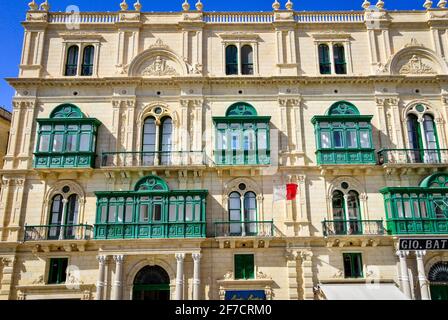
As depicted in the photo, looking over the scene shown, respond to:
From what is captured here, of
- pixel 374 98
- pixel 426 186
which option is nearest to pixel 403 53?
pixel 374 98

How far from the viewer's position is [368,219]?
82.2 feet

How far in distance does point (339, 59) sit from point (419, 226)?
13088 mm

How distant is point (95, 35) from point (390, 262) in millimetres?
25874

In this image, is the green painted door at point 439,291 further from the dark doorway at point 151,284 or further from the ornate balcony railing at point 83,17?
the ornate balcony railing at point 83,17

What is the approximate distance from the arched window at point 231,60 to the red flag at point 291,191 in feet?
30.6

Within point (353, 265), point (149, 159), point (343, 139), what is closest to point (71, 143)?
point (149, 159)

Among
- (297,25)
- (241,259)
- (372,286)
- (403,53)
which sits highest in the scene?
(297,25)

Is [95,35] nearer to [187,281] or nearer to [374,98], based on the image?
[187,281]

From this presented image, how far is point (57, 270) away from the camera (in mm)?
24172

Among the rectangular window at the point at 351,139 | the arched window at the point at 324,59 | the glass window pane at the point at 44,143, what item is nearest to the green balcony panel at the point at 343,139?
the rectangular window at the point at 351,139

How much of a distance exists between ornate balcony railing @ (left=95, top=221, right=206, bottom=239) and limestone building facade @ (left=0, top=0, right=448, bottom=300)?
0.30ft

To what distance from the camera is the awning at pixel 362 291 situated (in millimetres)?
22250

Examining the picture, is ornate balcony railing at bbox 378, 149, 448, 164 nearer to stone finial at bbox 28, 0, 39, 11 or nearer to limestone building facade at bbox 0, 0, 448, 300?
limestone building facade at bbox 0, 0, 448, 300

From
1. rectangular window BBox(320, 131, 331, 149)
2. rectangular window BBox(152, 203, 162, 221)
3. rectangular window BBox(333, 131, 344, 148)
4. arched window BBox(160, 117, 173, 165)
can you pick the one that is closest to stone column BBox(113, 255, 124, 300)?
rectangular window BBox(152, 203, 162, 221)
